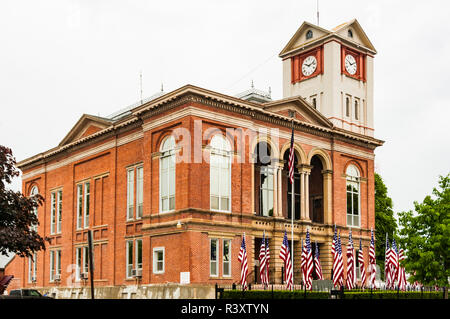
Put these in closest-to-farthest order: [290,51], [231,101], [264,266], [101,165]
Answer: [264,266]
[231,101]
[101,165]
[290,51]

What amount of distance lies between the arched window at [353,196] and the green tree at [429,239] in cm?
927

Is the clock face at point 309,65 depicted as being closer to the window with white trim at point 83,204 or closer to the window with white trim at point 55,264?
the window with white trim at point 83,204

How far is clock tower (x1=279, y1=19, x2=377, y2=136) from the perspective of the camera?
54.2 m

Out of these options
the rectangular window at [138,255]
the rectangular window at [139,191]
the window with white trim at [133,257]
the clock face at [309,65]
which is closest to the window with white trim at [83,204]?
the window with white trim at [133,257]

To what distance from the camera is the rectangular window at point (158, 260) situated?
129 feet

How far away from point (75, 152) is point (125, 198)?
31.1 feet

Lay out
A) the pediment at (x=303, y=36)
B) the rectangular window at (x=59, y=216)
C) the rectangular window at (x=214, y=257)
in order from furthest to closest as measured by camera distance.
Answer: the pediment at (x=303, y=36) < the rectangular window at (x=59, y=216) < the rectangular window at (x=214, y=257)

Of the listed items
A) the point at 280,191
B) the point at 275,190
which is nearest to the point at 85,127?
the point at 275,190

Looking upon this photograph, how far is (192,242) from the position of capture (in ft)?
123

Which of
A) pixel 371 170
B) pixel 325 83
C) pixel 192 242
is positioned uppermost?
pixel 325 83

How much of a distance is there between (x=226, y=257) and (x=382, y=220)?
3036 cm

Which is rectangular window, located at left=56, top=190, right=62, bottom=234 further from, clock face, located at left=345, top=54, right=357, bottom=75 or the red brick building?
clock face, located at left=345, top=54, right=357, bottom=75
